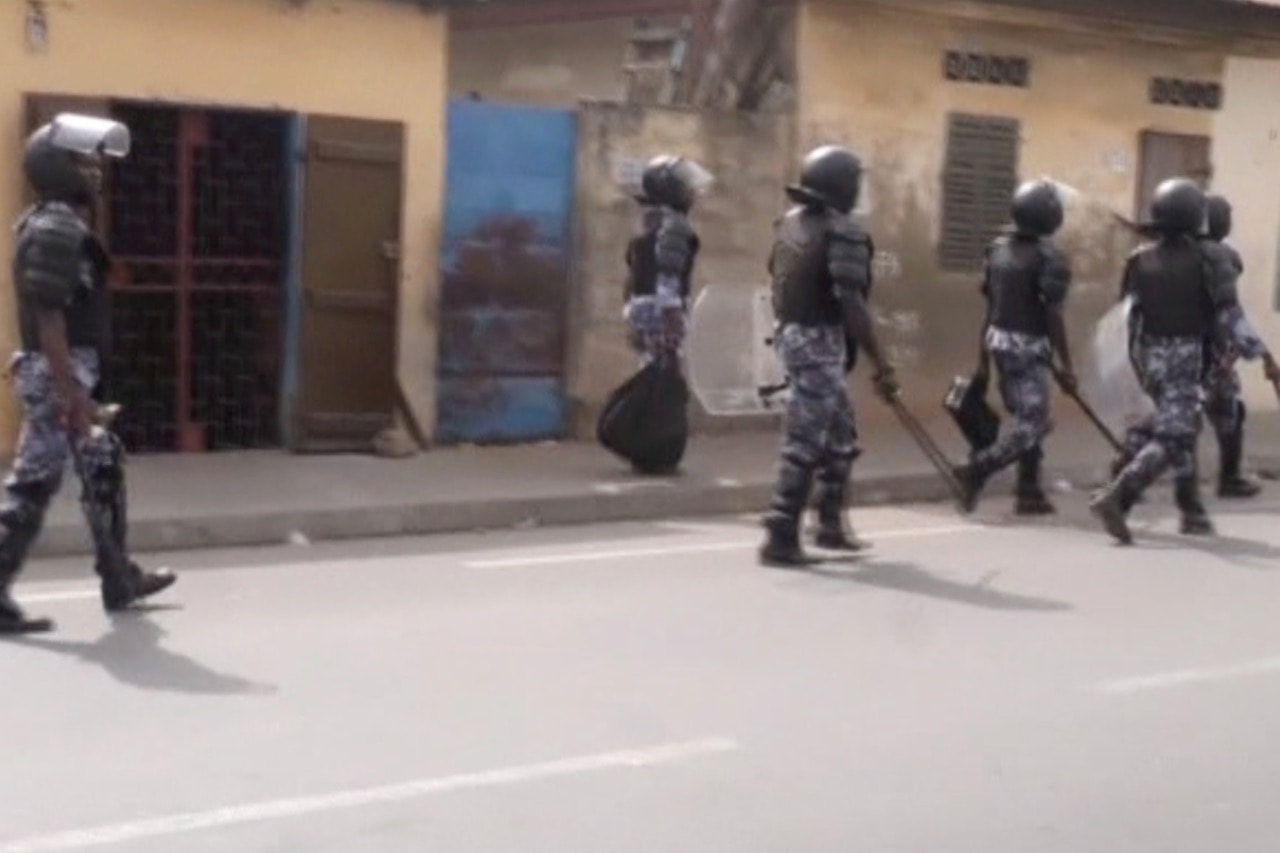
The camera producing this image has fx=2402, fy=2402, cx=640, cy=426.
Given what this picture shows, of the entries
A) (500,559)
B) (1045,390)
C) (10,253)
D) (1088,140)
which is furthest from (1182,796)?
(1088,140)

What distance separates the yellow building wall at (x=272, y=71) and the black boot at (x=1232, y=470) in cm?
477

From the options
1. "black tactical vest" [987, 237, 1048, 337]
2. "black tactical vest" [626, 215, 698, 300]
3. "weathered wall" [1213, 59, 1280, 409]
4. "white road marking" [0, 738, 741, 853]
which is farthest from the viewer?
"weathered wall" [1213, 59, 1280, 409]

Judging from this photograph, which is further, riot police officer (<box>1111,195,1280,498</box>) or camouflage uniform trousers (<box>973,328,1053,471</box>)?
camouflage uniform trousers (<box>973,328,1053,471</box>)

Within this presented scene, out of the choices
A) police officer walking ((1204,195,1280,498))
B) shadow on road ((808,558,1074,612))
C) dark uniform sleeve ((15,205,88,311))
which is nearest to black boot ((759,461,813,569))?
shadow on road ((808,558,1074,612))

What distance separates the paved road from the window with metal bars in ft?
19.4

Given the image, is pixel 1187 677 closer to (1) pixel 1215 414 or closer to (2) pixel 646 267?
(2) pixel 646 267

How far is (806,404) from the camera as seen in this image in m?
10.9

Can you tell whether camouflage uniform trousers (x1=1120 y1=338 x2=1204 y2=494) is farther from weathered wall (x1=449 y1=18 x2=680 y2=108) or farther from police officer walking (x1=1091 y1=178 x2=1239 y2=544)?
weathered wall (x1=449 y1=18 x2=680 y2=108)

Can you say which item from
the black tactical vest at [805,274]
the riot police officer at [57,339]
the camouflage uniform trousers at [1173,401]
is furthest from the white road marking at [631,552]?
the riot police officer at [57,339]

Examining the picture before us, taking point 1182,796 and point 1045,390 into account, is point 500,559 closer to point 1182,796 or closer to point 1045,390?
point 1045,390

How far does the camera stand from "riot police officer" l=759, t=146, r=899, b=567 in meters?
10.7

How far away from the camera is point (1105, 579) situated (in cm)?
1098

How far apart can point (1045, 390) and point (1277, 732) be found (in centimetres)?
514

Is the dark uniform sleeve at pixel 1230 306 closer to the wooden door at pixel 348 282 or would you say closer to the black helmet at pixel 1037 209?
the black helmet at pixel 1037 209
